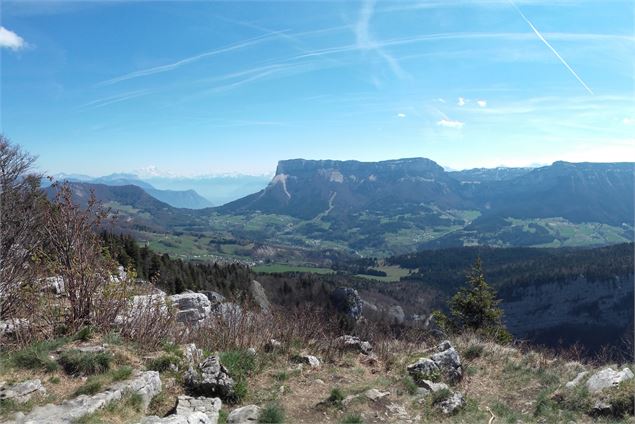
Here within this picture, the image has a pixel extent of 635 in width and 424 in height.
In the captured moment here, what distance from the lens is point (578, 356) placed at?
13445 mm

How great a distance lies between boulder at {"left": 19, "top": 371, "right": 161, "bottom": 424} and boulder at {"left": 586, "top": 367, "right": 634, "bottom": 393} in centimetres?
977

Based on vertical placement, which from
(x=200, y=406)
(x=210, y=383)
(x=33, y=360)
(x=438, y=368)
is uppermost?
(x=33, y=360)

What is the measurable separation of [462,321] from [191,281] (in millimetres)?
41836

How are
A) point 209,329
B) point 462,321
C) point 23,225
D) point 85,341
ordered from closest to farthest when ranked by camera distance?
point 85,341 → point 209,329 → point 23,225 → point 462,321

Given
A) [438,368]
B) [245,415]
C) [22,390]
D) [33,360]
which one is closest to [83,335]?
[33,360]

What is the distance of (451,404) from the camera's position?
30.9 ft

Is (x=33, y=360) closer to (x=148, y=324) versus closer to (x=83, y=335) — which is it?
(x=83, y=335)

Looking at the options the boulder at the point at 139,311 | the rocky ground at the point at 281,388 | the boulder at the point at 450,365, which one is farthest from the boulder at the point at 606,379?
the boulder at the point at 139,311

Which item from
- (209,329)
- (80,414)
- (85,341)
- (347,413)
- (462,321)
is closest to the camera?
(80,414)

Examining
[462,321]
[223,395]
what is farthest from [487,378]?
[462,321]

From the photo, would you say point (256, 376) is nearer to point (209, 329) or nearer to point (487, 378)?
point (209, 329)

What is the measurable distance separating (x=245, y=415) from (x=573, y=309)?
168 m

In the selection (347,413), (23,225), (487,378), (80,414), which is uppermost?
(23,225)

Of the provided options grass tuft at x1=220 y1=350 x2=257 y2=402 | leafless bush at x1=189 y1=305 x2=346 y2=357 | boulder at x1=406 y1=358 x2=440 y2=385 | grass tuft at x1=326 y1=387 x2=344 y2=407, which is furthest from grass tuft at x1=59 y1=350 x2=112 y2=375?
boulder at x1=406 y1=358 x2=440 y2=385
